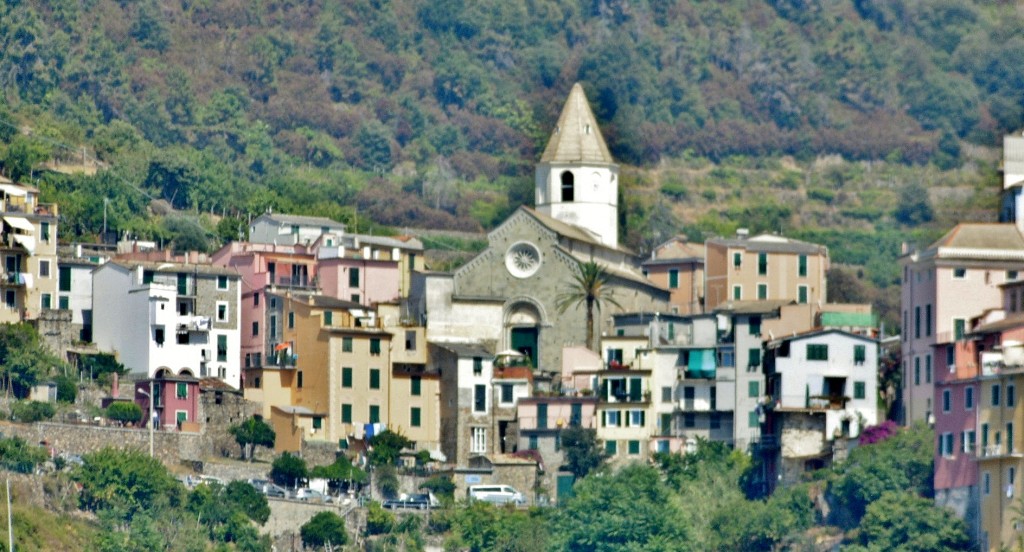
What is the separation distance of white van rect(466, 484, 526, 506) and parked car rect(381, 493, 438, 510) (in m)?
1.34

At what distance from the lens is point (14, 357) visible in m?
97.0

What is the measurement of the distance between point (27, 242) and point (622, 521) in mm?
24880

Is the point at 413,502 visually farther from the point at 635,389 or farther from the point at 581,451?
the point at 635,389

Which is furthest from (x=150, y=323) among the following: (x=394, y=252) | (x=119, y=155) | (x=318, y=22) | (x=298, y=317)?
(x=318, y=22)

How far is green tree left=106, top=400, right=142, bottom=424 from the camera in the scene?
95.9 meters

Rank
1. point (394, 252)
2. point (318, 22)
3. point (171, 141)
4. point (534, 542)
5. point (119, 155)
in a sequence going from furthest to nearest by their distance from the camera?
point (318, 22), point (171, 141), point (119, 155), point (394, 252), point (534, 542)

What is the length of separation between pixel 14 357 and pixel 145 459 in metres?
7.29

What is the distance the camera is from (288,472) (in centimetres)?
9481

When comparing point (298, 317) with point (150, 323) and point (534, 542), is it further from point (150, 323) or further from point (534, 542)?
point (534, 542)

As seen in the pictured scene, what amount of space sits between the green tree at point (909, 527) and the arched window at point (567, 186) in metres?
31.5

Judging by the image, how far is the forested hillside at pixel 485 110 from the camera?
151625 millimetres

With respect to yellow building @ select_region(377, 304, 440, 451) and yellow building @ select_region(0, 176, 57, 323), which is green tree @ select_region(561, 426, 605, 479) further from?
yellow building @ select_region(0, 176, 57, 323)

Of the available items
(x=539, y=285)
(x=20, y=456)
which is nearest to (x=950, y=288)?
(x=539, y=285)

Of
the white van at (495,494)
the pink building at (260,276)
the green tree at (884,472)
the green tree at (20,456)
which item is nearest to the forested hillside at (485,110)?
the pink building at (260,276)
